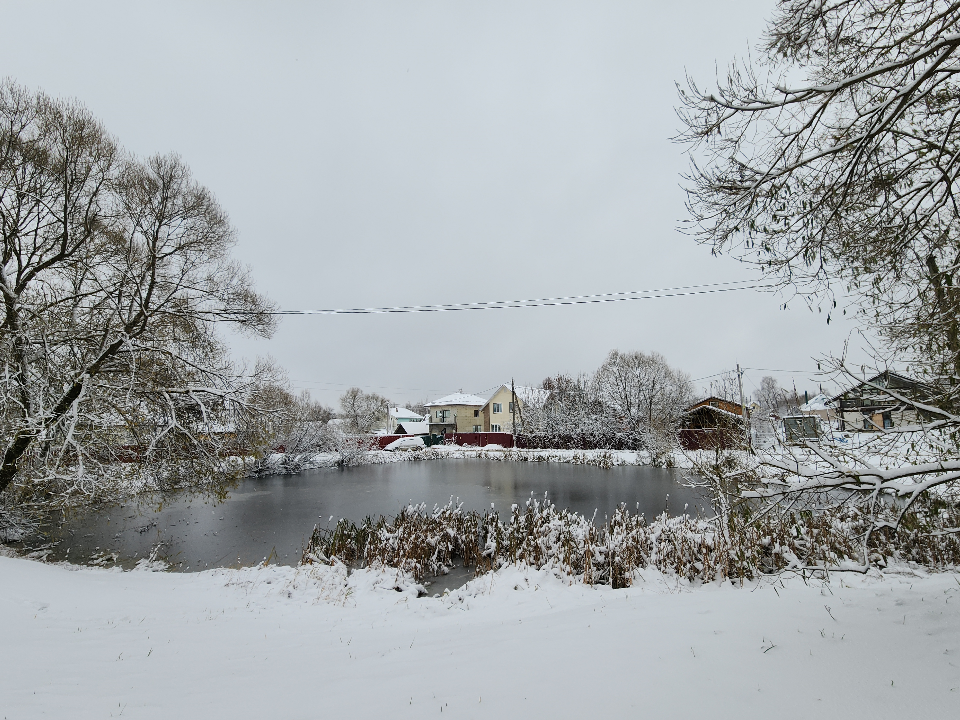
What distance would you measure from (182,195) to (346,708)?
12574 mm

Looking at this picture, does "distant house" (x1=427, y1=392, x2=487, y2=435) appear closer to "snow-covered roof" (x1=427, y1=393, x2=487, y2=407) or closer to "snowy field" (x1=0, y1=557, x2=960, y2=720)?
"snow-covered roof" (x1=427, y1=393, x2=487, y2=407)

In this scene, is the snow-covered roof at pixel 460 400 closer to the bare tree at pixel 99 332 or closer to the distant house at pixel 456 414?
the distant house at pixel 456 414

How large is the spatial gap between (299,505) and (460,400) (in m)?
53.6

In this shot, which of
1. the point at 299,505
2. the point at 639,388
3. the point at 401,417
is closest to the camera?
the point at 299,505

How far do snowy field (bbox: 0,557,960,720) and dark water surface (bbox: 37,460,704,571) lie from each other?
13.1 ft

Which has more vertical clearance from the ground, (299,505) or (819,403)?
(819,403)

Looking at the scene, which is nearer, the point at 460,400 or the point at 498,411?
the point at 498,411

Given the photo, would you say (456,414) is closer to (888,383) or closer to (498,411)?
(498,411)

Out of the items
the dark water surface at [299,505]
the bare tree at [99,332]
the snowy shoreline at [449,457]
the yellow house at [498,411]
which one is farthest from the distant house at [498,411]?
the bare tree at [99,332]

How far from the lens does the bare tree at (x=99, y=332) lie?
7.84 m

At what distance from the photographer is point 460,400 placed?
69.6 metres

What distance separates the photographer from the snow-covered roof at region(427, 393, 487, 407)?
68.8 meters

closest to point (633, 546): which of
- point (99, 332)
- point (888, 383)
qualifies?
point (888, 383)

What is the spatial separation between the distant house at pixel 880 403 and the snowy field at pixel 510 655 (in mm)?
1497
